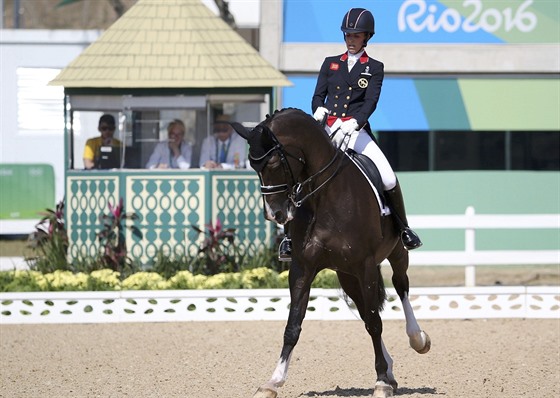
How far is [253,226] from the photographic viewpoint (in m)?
14.7

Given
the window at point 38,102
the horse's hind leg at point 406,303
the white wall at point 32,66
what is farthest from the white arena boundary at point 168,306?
the window at point 38,102

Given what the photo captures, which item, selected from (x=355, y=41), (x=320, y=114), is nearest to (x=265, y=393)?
(x=320, y=114)

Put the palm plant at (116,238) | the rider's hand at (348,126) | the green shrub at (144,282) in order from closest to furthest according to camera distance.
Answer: the rider's hand at (348,126)
the green shrub at (144,282)
the palm plant at (116,238)

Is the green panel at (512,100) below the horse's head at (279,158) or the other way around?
the other way around

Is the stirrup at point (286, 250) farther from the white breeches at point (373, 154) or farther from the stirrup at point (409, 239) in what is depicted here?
the stirrup at point (409, 239)

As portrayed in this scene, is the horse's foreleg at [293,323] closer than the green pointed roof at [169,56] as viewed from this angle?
Yes

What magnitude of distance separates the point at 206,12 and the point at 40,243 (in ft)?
12.5

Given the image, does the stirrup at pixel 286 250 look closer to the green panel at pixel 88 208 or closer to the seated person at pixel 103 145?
the green panel at pixel 88 208

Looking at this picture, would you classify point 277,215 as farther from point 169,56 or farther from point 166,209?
point 169,56

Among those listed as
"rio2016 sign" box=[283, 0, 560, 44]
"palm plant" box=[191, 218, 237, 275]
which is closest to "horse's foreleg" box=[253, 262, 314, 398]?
"palm plant" box=[191, 218, 237, 275]

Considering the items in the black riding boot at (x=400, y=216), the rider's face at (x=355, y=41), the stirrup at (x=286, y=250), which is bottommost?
the stirrup at (x=286, y=250)

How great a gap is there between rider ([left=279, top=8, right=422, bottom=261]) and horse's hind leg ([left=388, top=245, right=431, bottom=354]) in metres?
0.71

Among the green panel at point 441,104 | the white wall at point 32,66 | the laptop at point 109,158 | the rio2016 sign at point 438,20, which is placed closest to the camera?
the laptop at point 109,158

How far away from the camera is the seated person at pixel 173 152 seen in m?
14.9
